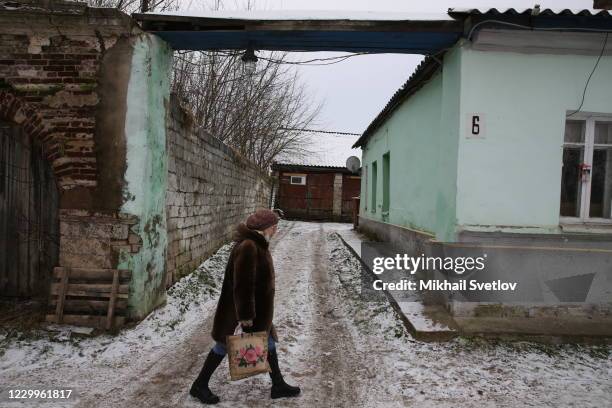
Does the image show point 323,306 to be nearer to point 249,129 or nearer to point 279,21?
point 279,21

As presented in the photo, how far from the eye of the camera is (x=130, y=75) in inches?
174

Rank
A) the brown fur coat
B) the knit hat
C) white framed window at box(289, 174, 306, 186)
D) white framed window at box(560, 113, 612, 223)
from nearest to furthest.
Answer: the brown fur coat < the knit hat < white framed window at box(560, 113, 612, 223) < white framed window at box(289, 174, 306, 186)

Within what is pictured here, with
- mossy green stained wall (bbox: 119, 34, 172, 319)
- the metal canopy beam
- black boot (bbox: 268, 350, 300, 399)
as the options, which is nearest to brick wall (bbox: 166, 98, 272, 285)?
mossy green stained wall (bbox: 119, 34, 172, 319)

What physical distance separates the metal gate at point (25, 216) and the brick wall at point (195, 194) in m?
1.41

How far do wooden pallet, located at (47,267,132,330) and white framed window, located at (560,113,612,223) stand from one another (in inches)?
213

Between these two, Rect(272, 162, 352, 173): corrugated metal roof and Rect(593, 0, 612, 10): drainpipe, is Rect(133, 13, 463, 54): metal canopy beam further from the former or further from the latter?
Rect(272, 162, 352, 173): corrugated metal roof

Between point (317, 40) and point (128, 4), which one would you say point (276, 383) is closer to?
point (317, 40)

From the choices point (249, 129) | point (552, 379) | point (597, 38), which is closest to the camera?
point (552, 379)

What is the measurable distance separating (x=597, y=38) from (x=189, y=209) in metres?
6.17

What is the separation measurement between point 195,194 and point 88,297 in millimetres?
2781

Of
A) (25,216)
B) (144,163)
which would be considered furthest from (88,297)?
(144,163)

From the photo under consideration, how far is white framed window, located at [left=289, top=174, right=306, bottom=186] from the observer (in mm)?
21766

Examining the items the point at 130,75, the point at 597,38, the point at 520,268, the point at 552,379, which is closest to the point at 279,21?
the point at 130,75

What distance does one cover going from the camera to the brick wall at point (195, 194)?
223 inches
